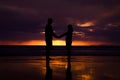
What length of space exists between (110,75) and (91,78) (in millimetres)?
2186

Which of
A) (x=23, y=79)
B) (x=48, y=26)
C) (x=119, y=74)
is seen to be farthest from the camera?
(x=119, y=74)

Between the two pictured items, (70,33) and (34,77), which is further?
(34,77)

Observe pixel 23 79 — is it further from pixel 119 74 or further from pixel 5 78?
pixel 119 74

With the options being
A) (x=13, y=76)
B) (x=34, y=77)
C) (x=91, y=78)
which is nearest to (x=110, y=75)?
(x=91, y=78)

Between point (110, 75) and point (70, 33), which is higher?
point (70, 33)

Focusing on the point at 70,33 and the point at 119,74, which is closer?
the point at 70,33

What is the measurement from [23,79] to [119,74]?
6.93 metres

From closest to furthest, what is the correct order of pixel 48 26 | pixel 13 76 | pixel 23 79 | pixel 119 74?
pixel 48 26 < pixel 23 79 < pixel 13 76 < pixel 119 74

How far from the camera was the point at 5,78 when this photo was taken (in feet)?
65.3

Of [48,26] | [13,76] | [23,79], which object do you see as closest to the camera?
[48,26]

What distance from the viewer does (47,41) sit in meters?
16.0

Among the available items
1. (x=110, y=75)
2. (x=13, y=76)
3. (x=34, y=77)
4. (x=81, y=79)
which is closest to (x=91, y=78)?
(x=81, y=79)

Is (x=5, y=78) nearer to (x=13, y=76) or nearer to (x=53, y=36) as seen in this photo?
(x=13, y=76)

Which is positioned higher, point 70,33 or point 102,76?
point 70,33
